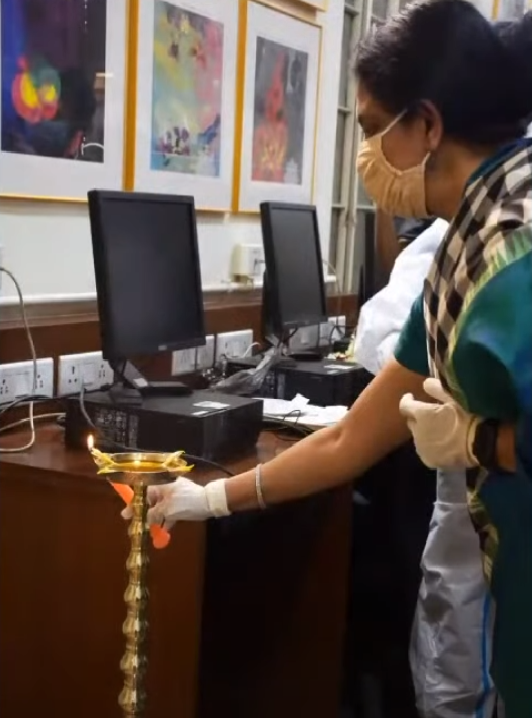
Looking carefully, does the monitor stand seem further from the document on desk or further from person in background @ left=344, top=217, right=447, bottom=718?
person in background @ left=344, top=217, right=447, bottom=718

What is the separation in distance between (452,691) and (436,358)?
36.6 inches

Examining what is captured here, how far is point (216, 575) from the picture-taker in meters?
2.25

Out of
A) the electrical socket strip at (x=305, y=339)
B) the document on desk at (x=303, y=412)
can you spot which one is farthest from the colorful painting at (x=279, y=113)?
the document on desk at (x=303, y=412)

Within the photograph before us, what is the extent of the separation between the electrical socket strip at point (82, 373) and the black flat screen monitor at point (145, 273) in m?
0.15

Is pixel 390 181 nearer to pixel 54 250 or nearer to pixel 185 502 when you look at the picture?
pixel 185 502

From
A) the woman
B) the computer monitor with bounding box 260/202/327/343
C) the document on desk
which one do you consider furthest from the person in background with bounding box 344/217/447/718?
the woman

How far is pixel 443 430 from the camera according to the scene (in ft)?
4.06

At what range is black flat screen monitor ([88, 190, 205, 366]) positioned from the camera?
1.81 m

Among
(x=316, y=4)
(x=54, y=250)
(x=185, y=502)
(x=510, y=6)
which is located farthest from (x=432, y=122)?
(x=510, y=6)

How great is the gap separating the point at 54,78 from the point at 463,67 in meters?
1.06

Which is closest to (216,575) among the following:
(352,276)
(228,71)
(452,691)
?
(452,691)

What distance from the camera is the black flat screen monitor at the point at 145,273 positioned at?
5.94ft

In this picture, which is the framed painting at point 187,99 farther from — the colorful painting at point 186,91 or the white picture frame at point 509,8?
the white picture frame at point 509,8

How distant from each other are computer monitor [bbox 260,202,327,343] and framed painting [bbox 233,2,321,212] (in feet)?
0.61
